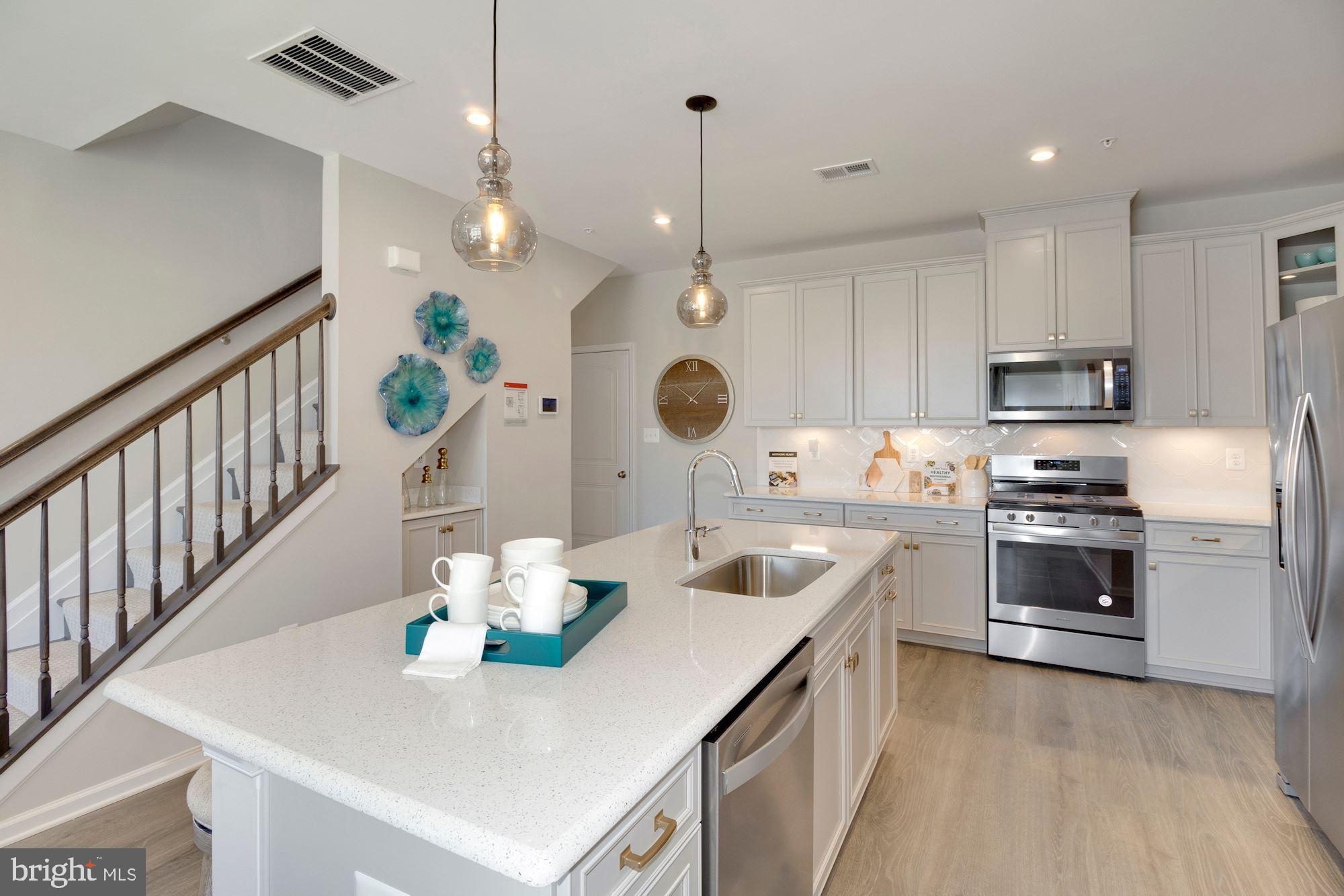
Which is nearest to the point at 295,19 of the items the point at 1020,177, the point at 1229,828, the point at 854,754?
the point at 854,754

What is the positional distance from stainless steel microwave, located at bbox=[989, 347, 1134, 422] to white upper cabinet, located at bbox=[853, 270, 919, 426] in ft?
1.67

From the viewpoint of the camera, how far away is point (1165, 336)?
12.1ft

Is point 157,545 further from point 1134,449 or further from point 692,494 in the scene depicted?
point 1134,449

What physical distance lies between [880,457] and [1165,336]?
1757 millimetres

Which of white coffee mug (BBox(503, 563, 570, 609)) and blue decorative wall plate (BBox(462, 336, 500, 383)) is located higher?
blue decorative wall plate (BBox(462, 336, 500, 383))

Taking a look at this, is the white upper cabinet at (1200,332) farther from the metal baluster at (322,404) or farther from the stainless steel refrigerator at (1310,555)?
the metal baluster at (322,404)

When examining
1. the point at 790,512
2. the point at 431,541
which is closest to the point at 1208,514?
the point at 790,512

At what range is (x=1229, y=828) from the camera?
7.34ft

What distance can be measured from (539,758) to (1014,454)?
162 inches

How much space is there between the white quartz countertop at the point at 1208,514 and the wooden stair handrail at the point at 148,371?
16.3 feet

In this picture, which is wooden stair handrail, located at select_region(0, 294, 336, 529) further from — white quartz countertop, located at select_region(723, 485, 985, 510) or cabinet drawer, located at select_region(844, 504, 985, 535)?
cabinet drawer, located at select_region(844, 504, 985, 535)

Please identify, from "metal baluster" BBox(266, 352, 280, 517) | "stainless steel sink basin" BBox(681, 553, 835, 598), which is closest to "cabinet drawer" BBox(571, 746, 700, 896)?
"stainless steel sink basin" BBox(681, 553, 835, 598)

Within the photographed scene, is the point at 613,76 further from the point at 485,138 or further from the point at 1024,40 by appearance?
the point at 1024,40

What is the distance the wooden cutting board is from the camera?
15.4 feet
